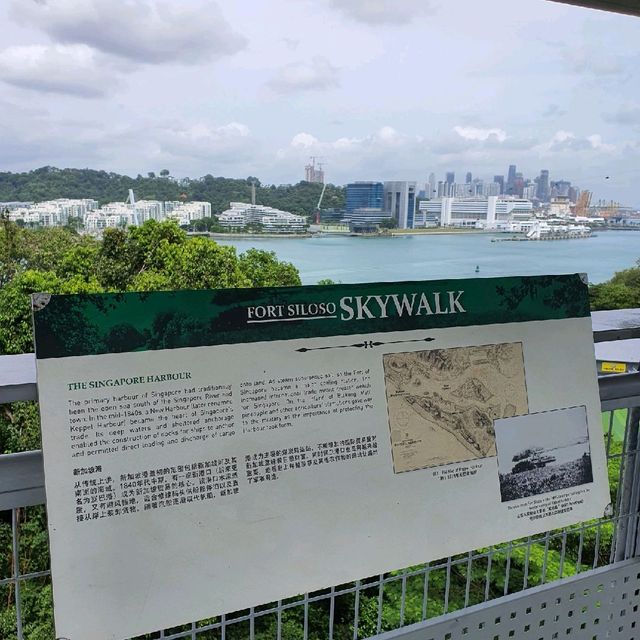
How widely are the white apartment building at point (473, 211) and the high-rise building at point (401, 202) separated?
200 mm

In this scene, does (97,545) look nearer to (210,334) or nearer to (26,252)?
(210,334)

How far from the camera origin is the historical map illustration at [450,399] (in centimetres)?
104

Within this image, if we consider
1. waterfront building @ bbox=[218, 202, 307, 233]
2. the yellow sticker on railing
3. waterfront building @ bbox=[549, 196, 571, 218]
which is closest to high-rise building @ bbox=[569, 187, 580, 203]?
waterfront building @ bbox=[549, 196, 571, 218]

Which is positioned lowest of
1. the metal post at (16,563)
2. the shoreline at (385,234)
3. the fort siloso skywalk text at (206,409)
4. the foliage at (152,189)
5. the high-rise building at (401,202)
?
the metal post at (16,563)

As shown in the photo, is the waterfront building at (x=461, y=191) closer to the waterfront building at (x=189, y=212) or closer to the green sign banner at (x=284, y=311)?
the waterfront building at (x=189, y=212)

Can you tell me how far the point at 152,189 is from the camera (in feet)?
76.1

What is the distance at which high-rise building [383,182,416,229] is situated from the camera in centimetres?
898

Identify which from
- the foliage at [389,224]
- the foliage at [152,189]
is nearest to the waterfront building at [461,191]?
the foliage at [152,189]

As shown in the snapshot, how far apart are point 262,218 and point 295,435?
47.8 ft

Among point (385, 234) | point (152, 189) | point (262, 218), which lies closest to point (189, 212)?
point (262, 218)

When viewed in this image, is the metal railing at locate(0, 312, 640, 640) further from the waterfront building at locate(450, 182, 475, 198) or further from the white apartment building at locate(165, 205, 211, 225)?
the white apartment building at locate(165, 205, 211, 225)

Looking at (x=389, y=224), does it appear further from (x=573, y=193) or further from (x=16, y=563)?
(x=16, y=563)

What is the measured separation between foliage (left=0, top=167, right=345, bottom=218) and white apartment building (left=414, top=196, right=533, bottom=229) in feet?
A: 12.4

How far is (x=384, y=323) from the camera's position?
104 cm
